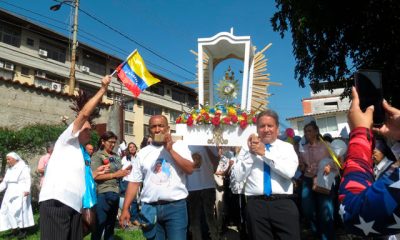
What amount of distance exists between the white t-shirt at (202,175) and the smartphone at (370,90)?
3.55 metres

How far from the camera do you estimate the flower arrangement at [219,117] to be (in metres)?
4.60

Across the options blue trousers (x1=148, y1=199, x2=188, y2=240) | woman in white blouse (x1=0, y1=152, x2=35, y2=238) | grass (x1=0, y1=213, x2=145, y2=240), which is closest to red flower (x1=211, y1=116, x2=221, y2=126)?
blue trousers (x1=148, y1=199, x2=188, y2=240)

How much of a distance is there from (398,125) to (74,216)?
3020 mm

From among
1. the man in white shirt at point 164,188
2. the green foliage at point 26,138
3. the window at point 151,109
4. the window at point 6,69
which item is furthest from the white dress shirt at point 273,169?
the window at point 151,109

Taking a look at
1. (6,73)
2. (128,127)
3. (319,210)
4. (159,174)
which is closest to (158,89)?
(128,127)

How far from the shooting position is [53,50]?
27219mm

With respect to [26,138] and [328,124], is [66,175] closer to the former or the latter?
[26,138]

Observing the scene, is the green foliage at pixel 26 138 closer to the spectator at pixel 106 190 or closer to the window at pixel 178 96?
the spectator at pixel 106 190

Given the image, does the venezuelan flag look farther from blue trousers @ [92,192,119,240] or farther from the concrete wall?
the concrete wall

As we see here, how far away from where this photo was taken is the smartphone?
1.53 meters

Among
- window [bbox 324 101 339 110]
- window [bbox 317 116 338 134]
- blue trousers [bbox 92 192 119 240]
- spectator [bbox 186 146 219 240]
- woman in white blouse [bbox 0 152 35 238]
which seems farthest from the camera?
window [bbox 324 101 339 110]

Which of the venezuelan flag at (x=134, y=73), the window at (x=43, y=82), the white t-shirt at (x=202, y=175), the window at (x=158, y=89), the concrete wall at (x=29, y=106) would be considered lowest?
the white t-shirt at (x=202, y=175)

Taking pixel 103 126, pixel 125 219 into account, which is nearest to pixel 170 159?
pixel 125 219

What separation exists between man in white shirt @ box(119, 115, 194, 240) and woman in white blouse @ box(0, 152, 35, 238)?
4606 mm
